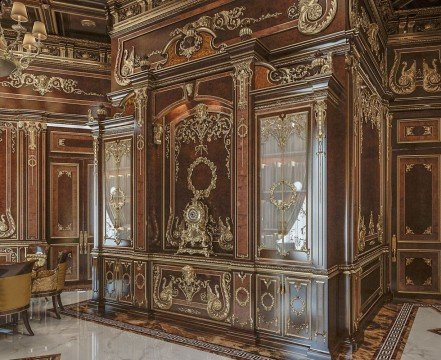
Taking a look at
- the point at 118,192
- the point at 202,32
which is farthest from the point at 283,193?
the point at 118,192

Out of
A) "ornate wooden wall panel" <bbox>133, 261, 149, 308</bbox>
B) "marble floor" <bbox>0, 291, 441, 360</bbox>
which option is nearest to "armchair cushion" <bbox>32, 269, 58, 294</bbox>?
"marble floor" <bbox>0, 291, 441, 360</bbox>

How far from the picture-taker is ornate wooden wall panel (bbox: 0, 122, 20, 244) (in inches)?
268

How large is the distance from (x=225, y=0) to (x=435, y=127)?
3630 millimetres

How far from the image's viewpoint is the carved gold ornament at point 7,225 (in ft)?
22.2

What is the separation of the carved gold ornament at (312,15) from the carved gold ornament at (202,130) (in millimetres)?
1289

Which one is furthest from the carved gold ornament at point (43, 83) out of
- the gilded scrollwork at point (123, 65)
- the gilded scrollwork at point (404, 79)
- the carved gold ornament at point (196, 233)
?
the gilded scrollwork at point (404, 79)

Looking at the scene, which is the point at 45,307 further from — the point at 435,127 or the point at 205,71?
the point at 435,127

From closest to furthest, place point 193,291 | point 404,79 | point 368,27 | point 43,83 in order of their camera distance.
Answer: point 193,291
point 368,27
point 404,79
point 43,83

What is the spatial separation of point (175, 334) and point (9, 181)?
13.9 feet

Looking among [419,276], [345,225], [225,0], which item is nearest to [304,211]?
[345,225]

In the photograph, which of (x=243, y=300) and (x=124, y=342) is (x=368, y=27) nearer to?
(x=243, y=300)

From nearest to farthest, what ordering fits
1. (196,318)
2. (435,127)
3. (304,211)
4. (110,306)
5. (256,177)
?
1. (304,211)
2. (256,177)
3. (196,318)
4. (110,306)
5. (435,127)

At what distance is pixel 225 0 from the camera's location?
494 centimetres

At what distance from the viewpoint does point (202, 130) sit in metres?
4.87
